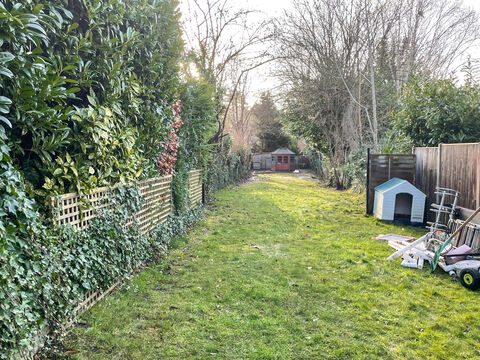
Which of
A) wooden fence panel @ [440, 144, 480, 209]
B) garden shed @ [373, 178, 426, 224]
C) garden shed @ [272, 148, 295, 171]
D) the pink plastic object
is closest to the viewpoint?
the pink plastic object

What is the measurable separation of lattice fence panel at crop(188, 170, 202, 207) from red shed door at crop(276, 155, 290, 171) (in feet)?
81.4

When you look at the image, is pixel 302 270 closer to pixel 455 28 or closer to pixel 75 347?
pixel 75 347

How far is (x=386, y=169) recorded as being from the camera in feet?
27.1

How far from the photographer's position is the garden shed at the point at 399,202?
7188 mm

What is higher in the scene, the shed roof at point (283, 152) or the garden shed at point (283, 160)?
the shed roof at point (283, 152)

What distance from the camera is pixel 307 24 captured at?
43.9 feet

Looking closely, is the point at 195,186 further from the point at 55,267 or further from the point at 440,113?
the point at 440,113

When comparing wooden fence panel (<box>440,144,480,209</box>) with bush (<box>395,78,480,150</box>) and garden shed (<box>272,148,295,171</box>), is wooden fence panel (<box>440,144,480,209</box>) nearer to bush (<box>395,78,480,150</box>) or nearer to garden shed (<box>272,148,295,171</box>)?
bush (<box>395,78,480,150</box>)

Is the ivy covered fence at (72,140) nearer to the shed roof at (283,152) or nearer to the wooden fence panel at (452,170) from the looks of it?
the wooden fence panel at (452,170)

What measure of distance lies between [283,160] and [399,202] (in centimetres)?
2522

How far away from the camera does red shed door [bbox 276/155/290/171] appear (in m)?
32.8

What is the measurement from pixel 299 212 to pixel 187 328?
675 centimetres

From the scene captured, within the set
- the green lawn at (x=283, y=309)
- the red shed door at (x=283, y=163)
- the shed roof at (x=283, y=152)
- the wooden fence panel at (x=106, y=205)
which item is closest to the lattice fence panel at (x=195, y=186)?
the wooden fence panel at (x=106, y=205)

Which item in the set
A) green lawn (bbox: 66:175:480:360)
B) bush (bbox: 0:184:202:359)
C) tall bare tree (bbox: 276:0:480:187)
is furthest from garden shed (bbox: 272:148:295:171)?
bush (bbox: 0:184:202:359)
